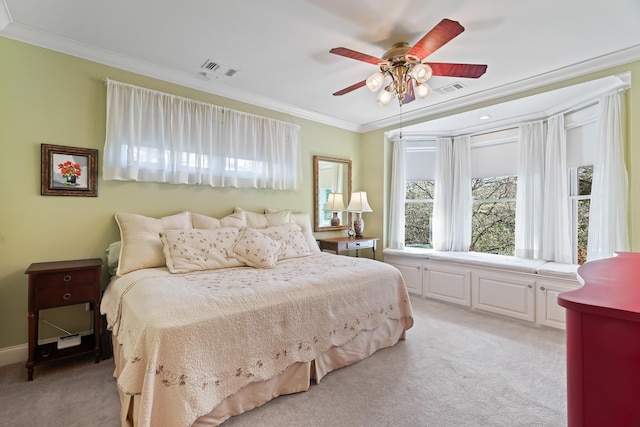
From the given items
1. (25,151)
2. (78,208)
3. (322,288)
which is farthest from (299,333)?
(25,151)

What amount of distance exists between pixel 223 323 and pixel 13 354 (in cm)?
212

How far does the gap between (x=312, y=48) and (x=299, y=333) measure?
233 centimetres

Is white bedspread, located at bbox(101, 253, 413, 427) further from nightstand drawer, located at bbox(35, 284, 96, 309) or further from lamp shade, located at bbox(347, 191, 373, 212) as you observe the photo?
lamp shade, located at bbox(347, 191, 373, 212)

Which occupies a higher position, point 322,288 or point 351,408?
point 322,288

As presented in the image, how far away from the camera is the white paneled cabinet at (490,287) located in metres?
3.11

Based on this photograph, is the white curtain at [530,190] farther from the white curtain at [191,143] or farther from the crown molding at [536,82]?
the white curtain at [191,143]

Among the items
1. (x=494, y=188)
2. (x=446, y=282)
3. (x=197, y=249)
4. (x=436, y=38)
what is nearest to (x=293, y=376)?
(x=197, y=249)

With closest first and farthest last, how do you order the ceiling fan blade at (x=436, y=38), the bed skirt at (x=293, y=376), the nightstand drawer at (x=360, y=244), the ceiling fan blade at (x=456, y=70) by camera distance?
1. the bed skirt at (x=293, y=376)
2. the ceiling fan blade at (x=436, y=38)
3. the ceiling fan blade at (x=456, y=70)
4. the nightstand drawer at (x=360, y=244)

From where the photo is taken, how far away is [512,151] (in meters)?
4.13

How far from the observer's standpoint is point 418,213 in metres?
5.00

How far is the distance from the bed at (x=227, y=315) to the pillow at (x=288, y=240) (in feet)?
0.04

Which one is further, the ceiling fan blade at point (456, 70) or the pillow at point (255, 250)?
the pillow at point (255, 250)

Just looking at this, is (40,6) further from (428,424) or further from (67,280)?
(428,424)

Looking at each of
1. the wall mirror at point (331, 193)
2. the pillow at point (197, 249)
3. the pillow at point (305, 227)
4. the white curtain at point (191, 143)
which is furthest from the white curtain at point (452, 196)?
the pillow at point (197, 249)
